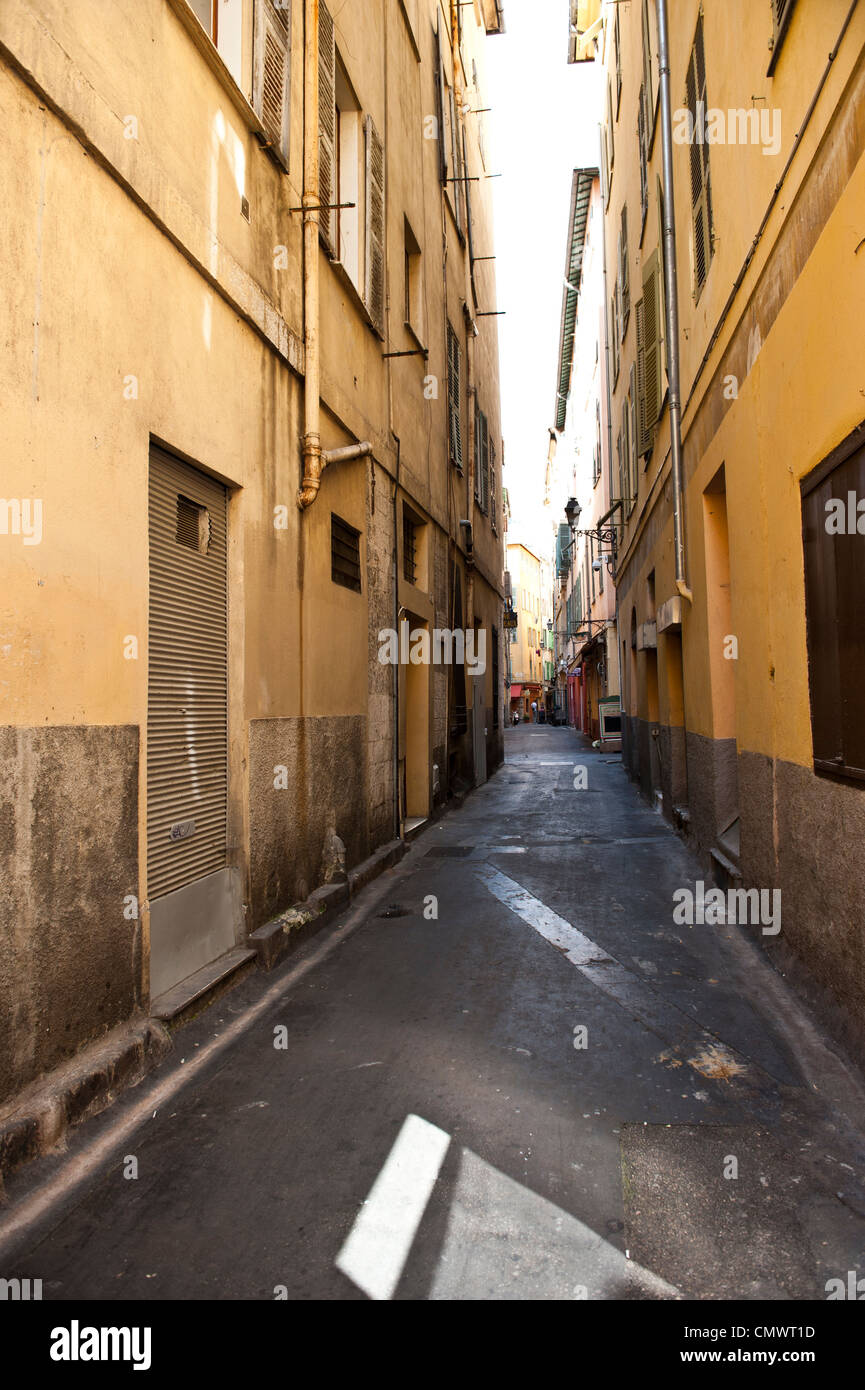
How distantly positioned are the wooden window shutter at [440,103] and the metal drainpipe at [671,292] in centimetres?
472

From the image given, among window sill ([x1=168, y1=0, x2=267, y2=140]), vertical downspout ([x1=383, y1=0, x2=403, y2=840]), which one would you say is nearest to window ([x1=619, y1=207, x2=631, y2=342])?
vertical downspout ([x1=383, y1=0, x2=403, y2=840])

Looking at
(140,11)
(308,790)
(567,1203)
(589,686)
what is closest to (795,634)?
(567,1203)

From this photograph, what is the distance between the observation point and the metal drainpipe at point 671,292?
315 inches

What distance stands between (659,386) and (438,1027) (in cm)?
779

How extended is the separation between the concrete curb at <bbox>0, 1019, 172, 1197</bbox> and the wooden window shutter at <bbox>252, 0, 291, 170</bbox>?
5.52 meters

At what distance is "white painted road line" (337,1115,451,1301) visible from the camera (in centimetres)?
236

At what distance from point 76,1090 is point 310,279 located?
5.48 meters

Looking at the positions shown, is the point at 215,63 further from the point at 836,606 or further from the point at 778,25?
the point at 836,606

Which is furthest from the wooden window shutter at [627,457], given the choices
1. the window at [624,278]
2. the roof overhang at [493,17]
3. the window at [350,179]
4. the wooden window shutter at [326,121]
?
the roof overhang at [493,17]

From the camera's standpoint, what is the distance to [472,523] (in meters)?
15.0

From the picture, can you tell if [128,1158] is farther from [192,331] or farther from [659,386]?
[659,386]

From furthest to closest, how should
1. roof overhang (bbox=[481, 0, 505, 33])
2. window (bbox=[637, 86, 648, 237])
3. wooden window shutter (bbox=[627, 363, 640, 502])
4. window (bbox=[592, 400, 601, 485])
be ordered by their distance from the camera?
window (bbox=[592, 400, 601, 485]) < roof overhang (bbox=[481, 0, 505, 33]) < wooden window shutter (bbox=[627, 363, 640, 502]) < window (bbox=[637, 86, 648, 237])

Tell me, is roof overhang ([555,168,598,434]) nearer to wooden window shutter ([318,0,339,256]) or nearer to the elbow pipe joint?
wooden window shutter ([318,0,339,256])

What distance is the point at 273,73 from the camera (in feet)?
19.2
